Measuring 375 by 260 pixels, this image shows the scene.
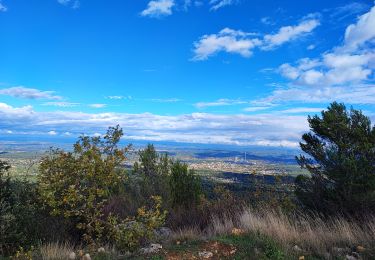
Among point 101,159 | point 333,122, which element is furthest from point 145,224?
point 333,122

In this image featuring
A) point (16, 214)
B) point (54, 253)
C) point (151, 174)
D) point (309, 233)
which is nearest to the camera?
point (54, 253)

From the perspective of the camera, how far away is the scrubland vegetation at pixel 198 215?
7.53 m

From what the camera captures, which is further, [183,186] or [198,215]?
[183,186]

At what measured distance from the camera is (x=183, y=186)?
22.3 metres

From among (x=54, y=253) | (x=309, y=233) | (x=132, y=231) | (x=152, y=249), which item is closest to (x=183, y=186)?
(x=132, y=231)

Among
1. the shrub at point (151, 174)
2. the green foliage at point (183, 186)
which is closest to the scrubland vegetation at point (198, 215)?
the shrub at point (151, 174)

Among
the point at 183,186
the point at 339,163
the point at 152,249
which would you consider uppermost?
the point at 339,163

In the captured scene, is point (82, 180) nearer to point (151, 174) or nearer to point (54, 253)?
point (54, 253)

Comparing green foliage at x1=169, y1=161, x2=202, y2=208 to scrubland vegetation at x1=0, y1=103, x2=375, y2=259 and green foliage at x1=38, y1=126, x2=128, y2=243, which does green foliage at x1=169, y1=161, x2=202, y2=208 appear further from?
green foliage at x1=38, y1=126, x2=128, y2=243

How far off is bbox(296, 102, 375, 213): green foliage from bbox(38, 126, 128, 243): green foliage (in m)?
6.37

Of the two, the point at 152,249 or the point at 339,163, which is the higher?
the point at 339,163

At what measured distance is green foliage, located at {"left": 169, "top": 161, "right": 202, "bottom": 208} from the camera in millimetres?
21812

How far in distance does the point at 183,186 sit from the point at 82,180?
42.4 ft

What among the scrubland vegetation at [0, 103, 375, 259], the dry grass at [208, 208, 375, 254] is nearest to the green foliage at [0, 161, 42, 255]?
the scrubland vegetation at [0, 103, 375, 259]
